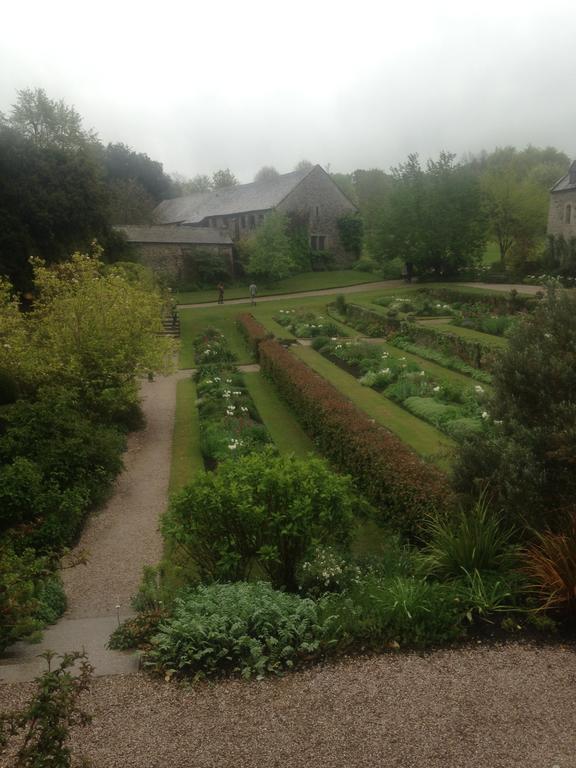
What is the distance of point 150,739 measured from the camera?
183 inches

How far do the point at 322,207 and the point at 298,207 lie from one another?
235cm

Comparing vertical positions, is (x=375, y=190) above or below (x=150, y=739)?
above

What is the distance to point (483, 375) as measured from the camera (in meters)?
19.7

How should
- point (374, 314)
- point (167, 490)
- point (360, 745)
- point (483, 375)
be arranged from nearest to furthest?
point (360, 745) < point (167, 490) < point (483, 375) < point (374, 314)

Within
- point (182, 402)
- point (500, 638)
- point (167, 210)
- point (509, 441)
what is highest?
point (167, 210)

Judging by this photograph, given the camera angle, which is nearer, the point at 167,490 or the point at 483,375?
the point at 167,490

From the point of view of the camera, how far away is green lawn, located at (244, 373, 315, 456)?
601 inches

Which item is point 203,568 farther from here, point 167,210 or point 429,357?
point 167,210

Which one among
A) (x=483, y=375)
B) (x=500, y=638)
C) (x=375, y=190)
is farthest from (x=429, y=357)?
(x=375, y=190)

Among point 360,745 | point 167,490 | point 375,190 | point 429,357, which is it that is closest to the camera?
point 360,745

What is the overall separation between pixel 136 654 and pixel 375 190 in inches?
3845

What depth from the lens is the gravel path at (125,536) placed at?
8883mm

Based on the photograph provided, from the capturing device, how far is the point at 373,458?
34.8ft

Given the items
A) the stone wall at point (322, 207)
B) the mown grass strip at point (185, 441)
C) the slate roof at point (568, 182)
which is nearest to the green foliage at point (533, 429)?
the mown grass strip at point (185, 441)
